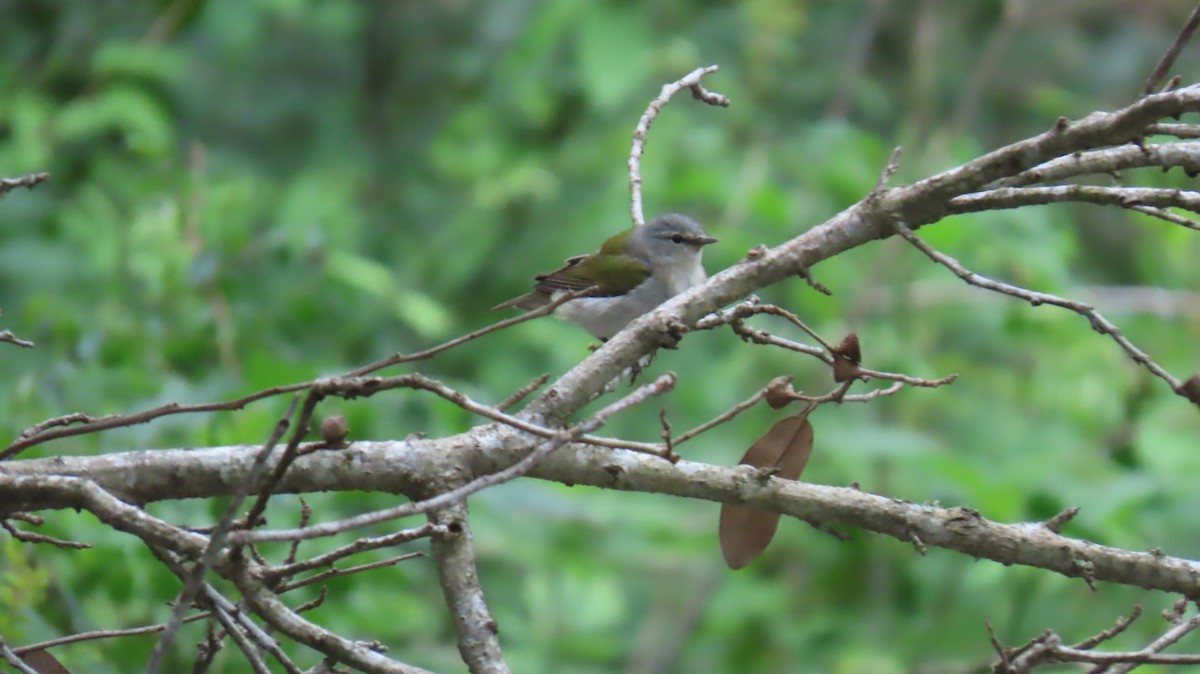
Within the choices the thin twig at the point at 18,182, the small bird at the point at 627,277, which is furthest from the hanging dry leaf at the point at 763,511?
the small bird at the point at 627,277

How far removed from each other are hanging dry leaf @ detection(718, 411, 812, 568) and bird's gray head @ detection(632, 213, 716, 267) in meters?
2.08

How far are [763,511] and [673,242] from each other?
2314mm

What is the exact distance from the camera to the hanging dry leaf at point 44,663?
1804 mm

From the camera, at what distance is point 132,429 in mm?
3195

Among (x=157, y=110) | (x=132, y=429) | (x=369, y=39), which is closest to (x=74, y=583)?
(x=132, y=429)

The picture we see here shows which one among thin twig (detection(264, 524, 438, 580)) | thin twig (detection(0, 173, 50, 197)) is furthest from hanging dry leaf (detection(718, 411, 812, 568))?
thin twig (detection(0, 173, 50, 197))

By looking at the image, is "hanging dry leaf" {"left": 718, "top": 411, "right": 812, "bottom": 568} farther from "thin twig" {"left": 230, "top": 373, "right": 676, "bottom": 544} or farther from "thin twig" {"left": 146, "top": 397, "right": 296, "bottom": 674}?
"thin twig" {"left": 146, "top": 397, "right": 296, "bottom": 674}

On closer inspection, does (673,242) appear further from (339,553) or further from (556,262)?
(339,553)

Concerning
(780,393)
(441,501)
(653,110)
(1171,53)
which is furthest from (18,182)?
(1171,53)

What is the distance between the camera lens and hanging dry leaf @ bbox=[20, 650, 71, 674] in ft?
5.92

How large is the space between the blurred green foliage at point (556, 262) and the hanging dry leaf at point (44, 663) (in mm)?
617

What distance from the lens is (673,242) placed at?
4.07m

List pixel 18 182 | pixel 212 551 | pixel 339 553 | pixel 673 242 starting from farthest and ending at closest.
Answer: pixel 673 242 < pixel 18 182 < pixel 339 553 < pixel 212 551

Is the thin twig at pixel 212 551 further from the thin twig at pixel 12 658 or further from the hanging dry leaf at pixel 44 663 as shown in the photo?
the hanging dry leaf at pixel 44 663
